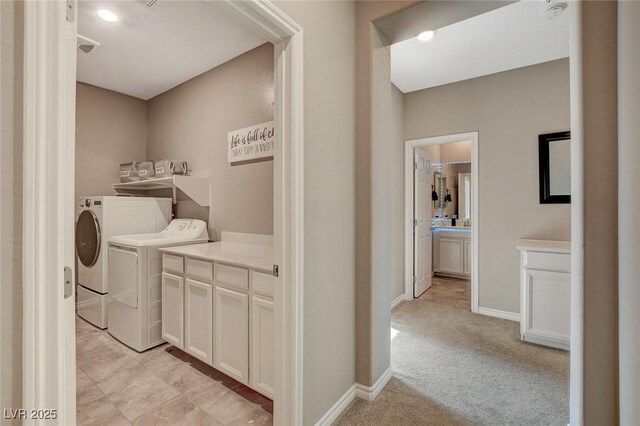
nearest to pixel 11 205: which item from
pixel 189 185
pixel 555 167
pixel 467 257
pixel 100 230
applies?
pixel 189 185

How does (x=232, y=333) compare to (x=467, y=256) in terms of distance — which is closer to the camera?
(x=232, y=333)

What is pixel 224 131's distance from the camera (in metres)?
2.85

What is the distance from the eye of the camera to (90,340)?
2.61 metres

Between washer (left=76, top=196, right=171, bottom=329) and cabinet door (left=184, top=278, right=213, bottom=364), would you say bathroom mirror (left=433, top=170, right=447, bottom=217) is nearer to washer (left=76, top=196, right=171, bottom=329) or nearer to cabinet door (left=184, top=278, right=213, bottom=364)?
cabinet door (left=184, top=278, right=213, bottom=364)

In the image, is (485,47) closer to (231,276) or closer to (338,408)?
(231,276)

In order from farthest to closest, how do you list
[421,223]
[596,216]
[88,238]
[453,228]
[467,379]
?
[453,228] → [421,223] → [88,238] → [467,379] → [596,216]

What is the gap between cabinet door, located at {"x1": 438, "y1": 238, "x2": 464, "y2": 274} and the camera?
4.81 metres

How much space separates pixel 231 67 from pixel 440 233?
13.9 ft

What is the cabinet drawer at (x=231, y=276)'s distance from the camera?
1.77 m

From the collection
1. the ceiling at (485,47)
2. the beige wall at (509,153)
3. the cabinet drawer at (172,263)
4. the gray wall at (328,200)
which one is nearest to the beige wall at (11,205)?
the gray wall at (328,200)

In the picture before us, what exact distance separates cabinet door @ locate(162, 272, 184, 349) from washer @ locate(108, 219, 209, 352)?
14 cm

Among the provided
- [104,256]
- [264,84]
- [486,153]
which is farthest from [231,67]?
[486,153]

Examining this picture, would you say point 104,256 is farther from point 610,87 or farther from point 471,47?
point 471,47

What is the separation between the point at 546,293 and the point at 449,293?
5.50 feet
